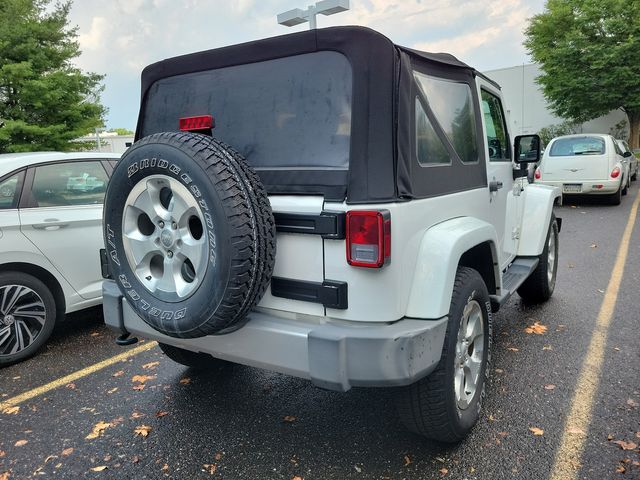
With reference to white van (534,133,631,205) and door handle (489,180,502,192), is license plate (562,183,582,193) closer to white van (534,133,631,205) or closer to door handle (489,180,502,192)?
white van (534,133,631,205)

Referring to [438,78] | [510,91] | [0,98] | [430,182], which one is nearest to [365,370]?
[430,182]

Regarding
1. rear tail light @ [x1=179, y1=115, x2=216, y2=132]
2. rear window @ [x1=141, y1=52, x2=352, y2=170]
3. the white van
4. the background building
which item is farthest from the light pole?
the background building

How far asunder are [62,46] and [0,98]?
344 cm

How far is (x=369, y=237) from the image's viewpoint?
2.19 metres

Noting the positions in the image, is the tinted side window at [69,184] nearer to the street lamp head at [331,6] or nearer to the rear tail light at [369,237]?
the rear tail light at [369,237]

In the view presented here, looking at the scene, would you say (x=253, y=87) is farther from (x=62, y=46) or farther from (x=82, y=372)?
(x=62, y=46)

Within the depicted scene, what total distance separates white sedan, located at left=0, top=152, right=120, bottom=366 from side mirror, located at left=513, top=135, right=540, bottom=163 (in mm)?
3756

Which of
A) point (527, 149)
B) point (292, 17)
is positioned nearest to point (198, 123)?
point (527, 149)

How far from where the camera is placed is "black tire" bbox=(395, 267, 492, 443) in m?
2.45

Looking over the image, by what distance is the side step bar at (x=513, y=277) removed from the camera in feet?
10.8

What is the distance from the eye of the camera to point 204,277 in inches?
88.0

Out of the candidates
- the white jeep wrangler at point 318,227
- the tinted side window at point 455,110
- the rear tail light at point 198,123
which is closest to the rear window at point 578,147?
the tinted side window at point 455,110

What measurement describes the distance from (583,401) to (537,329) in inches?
52.7

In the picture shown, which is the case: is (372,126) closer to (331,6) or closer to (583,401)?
(583,401)
